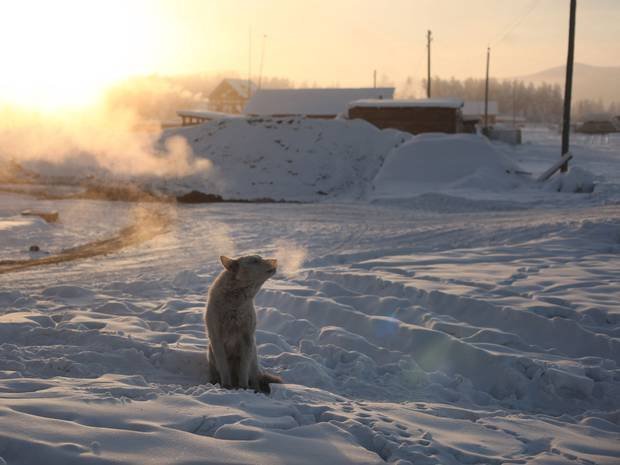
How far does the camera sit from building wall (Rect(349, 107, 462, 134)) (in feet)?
125

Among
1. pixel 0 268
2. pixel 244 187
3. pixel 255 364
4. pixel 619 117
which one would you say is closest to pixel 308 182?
pixel 244 187

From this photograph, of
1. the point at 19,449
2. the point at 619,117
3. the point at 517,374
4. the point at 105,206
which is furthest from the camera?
the point at 619,117

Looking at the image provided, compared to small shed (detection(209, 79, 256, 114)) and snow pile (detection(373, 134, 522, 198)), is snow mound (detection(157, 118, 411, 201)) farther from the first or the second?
small shed (detection(209, 79, 256, 114))

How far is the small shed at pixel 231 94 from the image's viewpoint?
275ft

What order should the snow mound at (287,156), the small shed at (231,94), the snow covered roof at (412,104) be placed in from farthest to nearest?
the small shed at (231,94) → the snow covered roof at (412,104) → the snow mound at (287,156)

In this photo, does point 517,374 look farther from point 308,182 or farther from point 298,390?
point 308,182

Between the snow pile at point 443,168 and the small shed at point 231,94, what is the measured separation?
184 ft

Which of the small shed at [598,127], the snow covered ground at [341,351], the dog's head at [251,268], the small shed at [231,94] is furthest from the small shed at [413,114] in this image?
the small shed at [598,127]

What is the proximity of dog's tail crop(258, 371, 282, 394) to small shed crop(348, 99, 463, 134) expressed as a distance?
111 feet

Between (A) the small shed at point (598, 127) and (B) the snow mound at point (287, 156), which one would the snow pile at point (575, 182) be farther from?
(A) the small shed at point (598, 127)

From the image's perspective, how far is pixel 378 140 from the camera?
109 feet

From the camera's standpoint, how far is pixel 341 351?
774 cm

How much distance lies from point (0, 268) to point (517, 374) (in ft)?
36.1

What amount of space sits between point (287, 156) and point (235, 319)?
26709 mm
